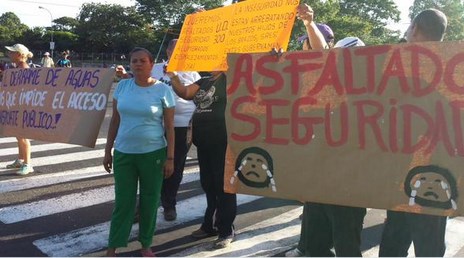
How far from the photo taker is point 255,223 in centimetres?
498

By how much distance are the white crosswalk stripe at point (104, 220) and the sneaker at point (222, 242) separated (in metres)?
0.05

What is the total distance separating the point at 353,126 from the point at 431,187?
550 mm

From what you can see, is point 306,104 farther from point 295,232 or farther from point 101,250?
point 101,250

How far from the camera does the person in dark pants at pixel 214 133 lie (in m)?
4.10

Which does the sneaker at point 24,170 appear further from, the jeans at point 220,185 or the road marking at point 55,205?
the jeans at point 220,185

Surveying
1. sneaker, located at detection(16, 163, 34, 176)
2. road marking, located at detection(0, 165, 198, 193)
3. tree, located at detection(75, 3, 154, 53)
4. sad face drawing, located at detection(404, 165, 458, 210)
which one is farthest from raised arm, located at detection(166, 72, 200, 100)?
tree, located at detection(75, 3, 154, 53)

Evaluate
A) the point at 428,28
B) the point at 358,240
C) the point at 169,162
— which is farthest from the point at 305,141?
the point at 169,162

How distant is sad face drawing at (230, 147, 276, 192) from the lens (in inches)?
125

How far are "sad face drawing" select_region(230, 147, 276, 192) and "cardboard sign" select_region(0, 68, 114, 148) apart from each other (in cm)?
176

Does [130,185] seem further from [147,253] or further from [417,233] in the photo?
[417,233]

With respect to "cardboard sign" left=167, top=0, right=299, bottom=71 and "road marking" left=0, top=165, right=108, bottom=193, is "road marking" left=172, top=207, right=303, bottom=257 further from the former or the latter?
"road marking" left=0, top=165, right=108, bottom=193

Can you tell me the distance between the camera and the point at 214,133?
13.6ft

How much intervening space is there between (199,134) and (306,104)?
4.58ft

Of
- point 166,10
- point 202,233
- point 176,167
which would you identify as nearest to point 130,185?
point 202,233
